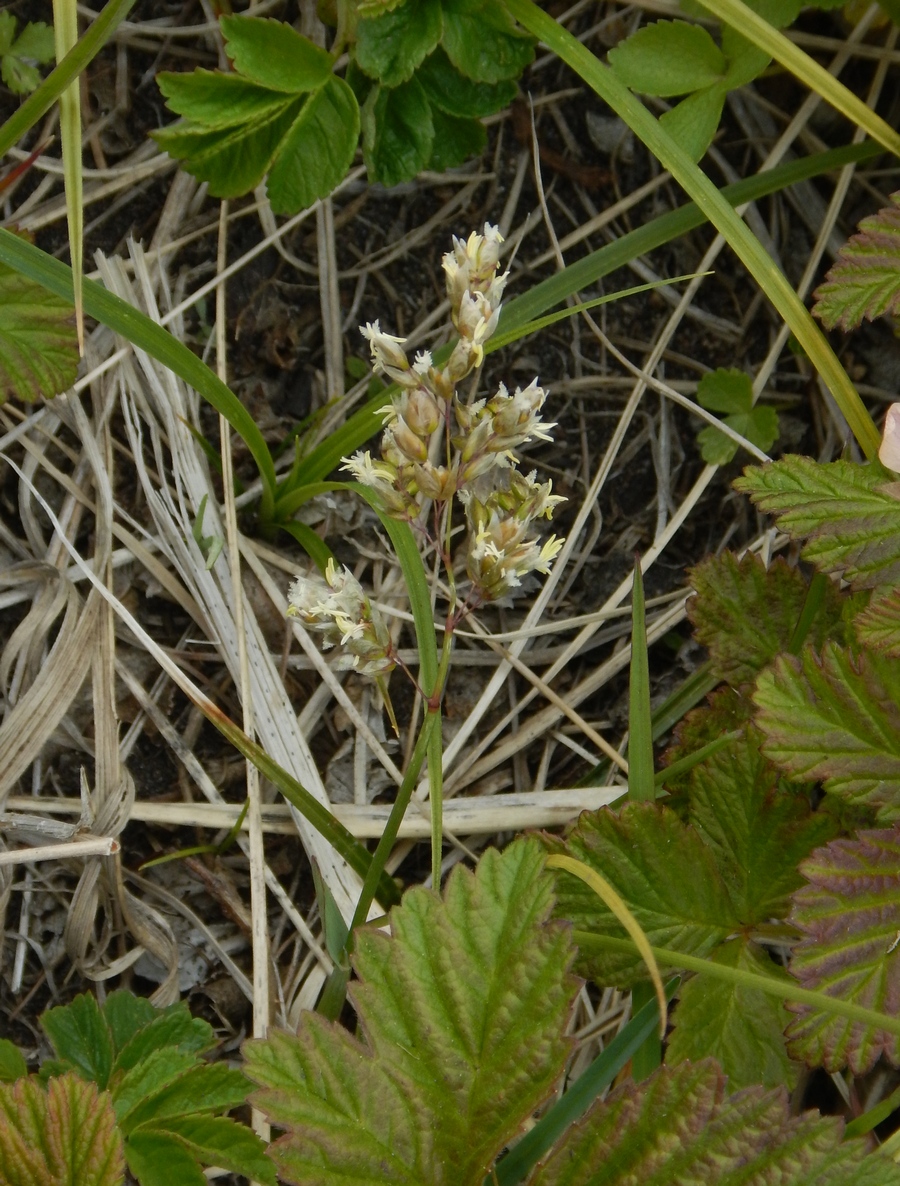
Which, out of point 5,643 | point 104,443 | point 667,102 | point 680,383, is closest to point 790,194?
point 667,102

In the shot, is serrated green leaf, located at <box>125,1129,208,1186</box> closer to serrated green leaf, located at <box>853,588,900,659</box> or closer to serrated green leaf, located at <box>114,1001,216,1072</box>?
serrated green leaf, located at <box>114,1001,216,1072</box>

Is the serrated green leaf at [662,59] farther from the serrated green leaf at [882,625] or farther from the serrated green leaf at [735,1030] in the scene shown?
the serrated green leaf at [735,1030]

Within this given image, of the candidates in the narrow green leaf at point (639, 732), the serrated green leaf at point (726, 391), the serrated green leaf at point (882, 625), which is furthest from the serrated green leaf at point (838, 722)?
the serrated green leaf at point (726, 391)

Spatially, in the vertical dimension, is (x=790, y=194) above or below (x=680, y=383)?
above

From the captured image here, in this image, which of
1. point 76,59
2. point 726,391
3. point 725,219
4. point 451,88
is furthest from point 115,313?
point 726,391

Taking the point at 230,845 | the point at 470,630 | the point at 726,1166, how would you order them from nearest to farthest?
the point at 726,1166 → the point at 230,845 → the point at 470,630

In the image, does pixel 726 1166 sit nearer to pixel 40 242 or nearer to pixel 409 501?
pixel 409 501
